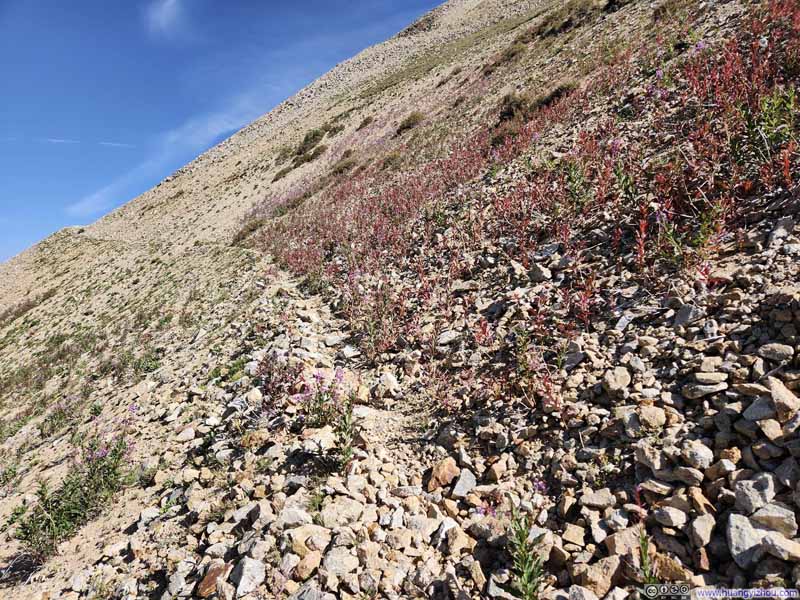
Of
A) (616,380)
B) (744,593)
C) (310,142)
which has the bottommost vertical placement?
(744,593)

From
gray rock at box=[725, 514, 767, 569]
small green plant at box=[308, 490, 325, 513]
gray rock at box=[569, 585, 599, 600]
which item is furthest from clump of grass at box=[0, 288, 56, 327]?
gray rock at box=[725, 514, 767, 569]

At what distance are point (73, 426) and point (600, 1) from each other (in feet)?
96.1

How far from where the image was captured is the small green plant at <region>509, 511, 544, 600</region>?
3.11 metres

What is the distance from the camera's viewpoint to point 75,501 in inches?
232

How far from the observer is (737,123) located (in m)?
6.81

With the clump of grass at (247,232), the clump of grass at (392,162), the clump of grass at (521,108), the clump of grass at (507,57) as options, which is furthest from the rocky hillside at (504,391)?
the clump of grass at (507,57)

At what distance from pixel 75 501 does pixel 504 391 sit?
6348 mm

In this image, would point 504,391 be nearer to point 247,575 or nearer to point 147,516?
point 247,575

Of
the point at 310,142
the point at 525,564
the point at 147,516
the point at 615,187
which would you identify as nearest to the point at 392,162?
the point at 615,187

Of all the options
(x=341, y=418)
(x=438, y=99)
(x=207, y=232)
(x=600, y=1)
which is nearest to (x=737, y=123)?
(x=341, y=418)

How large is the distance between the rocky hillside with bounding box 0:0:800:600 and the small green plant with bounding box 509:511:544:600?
2 centimetres

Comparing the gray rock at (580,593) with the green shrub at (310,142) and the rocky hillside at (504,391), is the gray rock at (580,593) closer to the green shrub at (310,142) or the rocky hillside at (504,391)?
the rocky hillside at (504,391)

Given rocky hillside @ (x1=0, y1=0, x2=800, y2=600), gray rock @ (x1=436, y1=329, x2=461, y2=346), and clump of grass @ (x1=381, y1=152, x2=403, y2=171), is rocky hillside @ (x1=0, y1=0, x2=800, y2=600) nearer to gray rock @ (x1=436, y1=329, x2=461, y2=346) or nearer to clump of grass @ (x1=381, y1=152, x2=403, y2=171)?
gray rock @ (x1=436, y1=329, x2=461, y2=346)

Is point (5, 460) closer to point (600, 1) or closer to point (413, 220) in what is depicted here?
point (413, 220)
